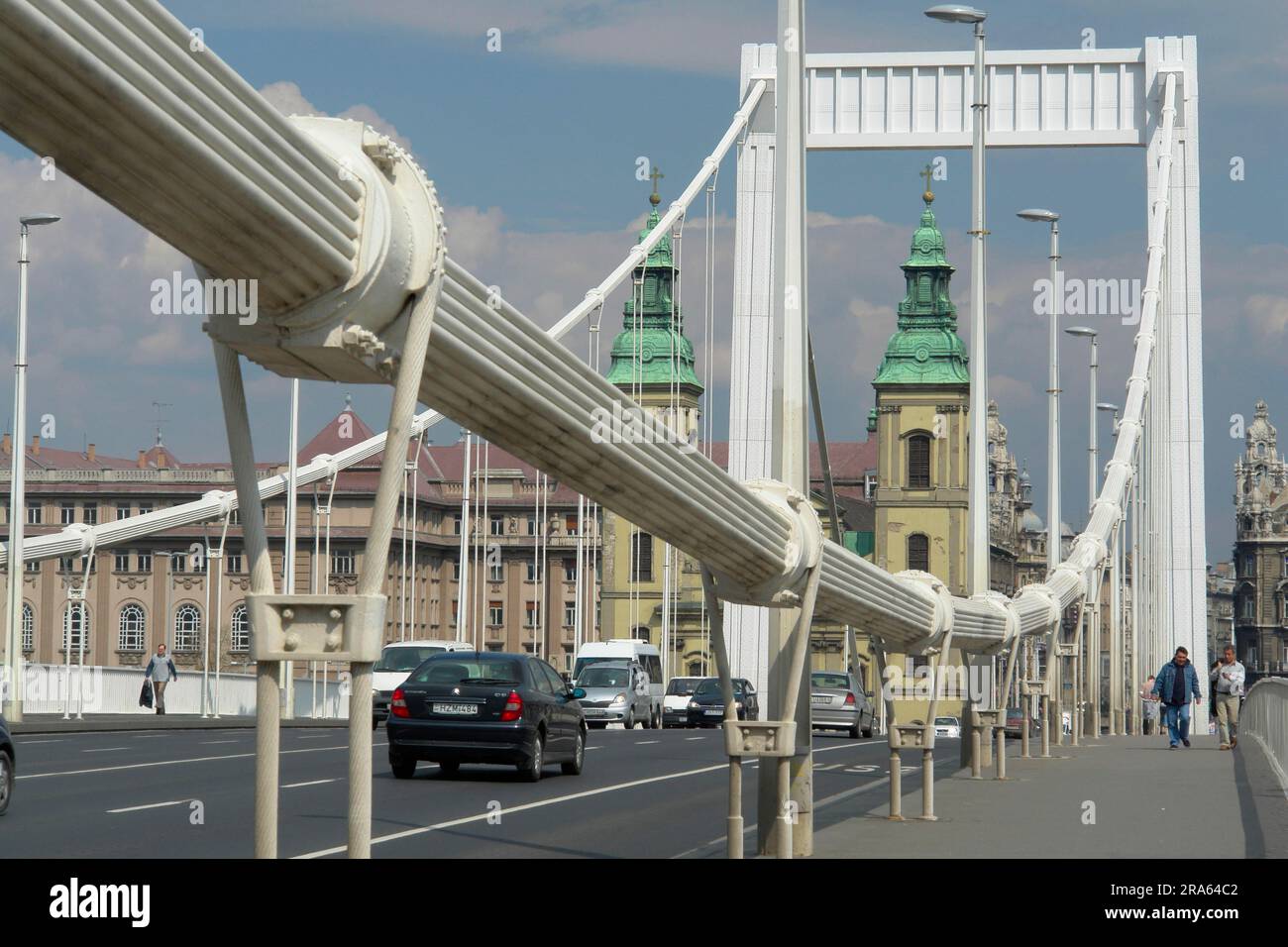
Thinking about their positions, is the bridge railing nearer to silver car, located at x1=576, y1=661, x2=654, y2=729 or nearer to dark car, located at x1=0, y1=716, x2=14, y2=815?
dark car, located at x1=0, y1=716, x2=14, y2=815

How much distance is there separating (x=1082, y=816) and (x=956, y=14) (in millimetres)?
13643

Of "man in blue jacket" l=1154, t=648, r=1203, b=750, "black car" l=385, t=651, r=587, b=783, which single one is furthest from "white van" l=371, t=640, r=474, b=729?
"black car" l=385, t=651, r=587, b=783

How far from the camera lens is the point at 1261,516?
547 ft

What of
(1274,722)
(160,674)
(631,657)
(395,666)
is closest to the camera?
(1274,722)

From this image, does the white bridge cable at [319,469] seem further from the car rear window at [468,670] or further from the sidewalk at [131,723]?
the car rear window at [468,670]

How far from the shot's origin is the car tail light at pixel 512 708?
21.8 m

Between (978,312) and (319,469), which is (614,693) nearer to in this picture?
(319,469)

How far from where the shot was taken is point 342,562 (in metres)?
119

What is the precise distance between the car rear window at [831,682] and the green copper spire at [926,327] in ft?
275

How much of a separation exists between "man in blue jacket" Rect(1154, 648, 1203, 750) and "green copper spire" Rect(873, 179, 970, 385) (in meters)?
96.9

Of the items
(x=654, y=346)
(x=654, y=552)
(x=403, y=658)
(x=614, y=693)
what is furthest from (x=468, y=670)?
(x=654, y=552)

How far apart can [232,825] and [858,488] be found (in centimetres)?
A: 13992

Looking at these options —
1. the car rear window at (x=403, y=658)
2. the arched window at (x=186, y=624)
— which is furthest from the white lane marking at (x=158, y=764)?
the arched window at (x=186, y=624)
